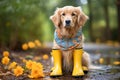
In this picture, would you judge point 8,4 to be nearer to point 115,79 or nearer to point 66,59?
point 66,59

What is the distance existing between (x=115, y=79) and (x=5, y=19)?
5.91 metres

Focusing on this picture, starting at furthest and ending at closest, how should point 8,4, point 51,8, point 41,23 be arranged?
point 51,8, point 41,23, point 8,4

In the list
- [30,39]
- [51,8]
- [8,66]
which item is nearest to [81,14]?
[8,66]

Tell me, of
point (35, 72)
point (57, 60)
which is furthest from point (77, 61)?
point (35, 72)

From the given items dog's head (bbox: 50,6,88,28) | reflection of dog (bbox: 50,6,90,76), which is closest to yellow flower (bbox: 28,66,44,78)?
reflection of dog (bbox: 50,6,90,76)

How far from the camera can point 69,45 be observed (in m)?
6.99

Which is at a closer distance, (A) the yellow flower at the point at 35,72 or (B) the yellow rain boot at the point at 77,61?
(A) the yellow flower at the point at 35,72

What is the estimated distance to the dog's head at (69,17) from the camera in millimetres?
6676

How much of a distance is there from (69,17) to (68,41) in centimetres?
54

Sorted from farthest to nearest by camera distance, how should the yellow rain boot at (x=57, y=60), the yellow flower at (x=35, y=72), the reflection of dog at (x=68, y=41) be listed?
the yellow rain boot at (x=57, y=60) < the reflection of dog at (x=68, y=41) < the yellow flower at (x=35, y=72)

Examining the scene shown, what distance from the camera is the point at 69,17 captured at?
670 centimetres

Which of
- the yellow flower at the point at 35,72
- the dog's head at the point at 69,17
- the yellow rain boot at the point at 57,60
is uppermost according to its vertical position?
the dog's head at the point at 69,17

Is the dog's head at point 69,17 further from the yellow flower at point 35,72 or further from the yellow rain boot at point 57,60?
the yellow flower at point 35,72

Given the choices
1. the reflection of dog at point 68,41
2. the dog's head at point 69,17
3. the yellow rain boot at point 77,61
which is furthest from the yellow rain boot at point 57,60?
the dog's head at point 69,17
